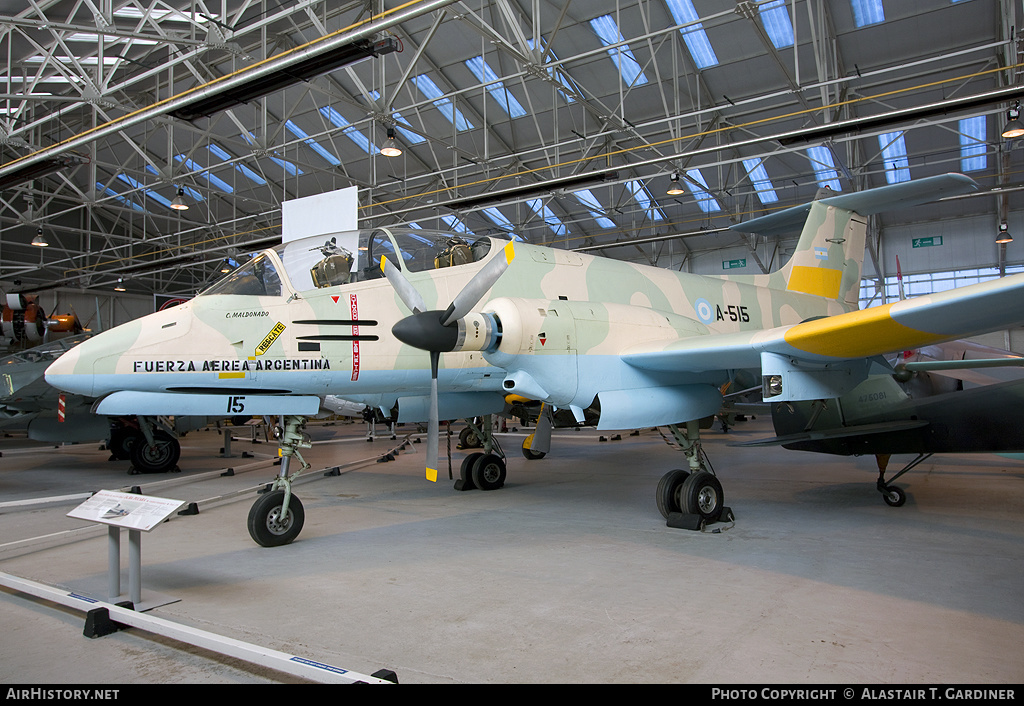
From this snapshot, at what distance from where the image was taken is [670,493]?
23.5ft

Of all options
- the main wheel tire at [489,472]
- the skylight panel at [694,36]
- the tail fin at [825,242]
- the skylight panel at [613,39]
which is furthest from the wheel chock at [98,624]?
the skylight panel at [694,36]

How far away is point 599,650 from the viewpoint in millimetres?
3625

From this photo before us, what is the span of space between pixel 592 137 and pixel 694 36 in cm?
501

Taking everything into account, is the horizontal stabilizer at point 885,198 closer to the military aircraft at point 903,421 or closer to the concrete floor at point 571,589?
the military aircraft at point 903,421

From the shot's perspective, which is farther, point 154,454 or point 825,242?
point 154,454

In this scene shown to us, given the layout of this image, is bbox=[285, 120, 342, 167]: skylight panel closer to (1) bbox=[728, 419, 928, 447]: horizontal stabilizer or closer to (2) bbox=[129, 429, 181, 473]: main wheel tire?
(2) bbox=[129, 429, 181, 473]: main wheel tire

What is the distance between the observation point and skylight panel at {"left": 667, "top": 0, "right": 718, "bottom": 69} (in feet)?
57.0

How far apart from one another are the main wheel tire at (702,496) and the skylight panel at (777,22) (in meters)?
14.8

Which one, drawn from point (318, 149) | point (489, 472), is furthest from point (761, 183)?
point (489, 472)

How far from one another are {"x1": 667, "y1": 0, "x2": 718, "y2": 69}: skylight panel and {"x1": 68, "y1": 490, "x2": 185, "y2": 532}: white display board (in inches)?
704

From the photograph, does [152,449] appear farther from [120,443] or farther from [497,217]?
[497,217]

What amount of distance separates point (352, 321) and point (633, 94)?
17835 mm

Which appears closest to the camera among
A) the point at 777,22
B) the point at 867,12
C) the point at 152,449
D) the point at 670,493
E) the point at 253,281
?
the point at 253,281

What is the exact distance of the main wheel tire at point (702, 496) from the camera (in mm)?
6848
